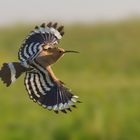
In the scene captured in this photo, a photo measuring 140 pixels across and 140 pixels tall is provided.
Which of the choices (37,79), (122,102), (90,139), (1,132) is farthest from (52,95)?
(122,102)

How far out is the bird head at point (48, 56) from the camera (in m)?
0.94

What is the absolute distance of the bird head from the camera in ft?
3.08

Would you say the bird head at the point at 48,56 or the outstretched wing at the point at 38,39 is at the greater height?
the outstretched wing at the point at 38,39

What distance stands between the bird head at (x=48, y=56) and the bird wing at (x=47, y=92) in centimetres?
1

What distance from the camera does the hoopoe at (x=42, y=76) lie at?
0.94 metres

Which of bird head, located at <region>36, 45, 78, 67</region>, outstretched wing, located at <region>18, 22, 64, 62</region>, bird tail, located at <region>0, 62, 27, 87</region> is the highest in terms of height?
outstretched wing, located at <region>18, 22, 64, 62</region>

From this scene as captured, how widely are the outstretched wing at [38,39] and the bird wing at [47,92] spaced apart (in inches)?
1.0

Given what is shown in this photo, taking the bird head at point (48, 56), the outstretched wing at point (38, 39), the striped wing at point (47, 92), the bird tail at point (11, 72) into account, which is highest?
the outstretched wing at point (38, 39)

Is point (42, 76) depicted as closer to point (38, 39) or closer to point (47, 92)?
point (47, 92)

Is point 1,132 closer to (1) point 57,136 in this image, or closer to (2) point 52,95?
(1) point 57,136

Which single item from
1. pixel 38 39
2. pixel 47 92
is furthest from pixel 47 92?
pixel 38 39

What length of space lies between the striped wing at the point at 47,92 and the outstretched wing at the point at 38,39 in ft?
0.09

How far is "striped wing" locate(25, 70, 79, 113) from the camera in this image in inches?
37.1

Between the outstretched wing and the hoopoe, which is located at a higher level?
the outstretched wing
